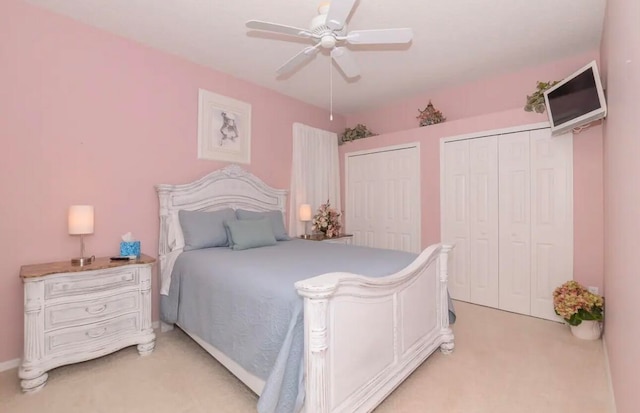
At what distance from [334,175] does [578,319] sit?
135 inches

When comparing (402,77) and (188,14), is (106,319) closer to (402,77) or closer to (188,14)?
(188,14)

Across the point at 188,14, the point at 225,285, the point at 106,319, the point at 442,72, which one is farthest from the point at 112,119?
the point at 442,72

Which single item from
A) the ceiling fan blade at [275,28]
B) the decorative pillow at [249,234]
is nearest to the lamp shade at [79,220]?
the decorative pillow at [249,234]

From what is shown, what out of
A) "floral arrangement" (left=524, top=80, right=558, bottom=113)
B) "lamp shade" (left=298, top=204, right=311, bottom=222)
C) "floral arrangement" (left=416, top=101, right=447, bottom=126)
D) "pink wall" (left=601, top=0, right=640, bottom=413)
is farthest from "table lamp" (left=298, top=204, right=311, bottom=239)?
"pink wall" (left=601, top=0, right=640, bottom=413)

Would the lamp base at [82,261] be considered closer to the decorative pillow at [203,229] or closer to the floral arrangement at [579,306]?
the decorative pillow at [203,229]

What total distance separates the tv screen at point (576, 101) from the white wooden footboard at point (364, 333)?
1.73 meters

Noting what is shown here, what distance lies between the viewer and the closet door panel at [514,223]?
3.34 meters

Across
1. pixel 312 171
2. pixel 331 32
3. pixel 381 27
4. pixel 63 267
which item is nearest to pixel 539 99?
pixel 381 27

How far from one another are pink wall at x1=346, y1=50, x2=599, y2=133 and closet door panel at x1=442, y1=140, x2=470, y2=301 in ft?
1.99

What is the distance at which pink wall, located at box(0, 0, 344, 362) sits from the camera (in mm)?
2332

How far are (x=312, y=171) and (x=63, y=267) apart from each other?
3152 mm

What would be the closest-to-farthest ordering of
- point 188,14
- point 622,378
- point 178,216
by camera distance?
point 622,378
point 188,14
point 178,216

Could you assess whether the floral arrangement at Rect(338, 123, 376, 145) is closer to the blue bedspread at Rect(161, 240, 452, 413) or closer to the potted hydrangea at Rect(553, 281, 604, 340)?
the blue bedspread at Rect(161, 240, 452, 413)

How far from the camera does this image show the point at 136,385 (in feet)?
6.88
